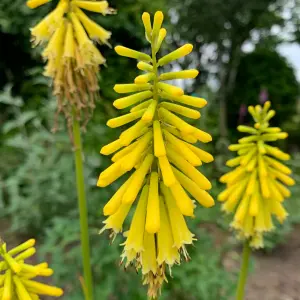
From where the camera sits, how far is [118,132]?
5.74m

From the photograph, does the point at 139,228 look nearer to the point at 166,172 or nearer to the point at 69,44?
the point at 166,172

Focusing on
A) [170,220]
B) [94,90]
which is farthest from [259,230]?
[94,90]

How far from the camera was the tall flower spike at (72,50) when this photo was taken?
256cm

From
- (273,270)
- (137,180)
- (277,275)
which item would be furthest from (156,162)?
(273,270)

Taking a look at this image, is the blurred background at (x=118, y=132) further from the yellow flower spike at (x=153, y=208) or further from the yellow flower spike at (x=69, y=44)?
the yellow flower spike at (x=153, y=208)

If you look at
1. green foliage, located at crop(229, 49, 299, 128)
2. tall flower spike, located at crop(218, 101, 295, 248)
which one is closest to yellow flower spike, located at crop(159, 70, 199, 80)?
tall flower spike, located at crop(218, 101, 295, 248)

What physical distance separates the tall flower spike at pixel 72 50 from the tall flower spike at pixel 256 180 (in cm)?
93

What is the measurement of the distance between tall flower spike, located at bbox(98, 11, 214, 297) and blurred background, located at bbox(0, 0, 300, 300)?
1.84m

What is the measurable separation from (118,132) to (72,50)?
318cm

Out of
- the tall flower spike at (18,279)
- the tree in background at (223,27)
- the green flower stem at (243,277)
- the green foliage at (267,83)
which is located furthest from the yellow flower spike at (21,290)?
the green foliage at (267,83)

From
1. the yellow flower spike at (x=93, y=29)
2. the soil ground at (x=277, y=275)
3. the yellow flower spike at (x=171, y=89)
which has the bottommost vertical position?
the soil ground at (x=277, y=275)

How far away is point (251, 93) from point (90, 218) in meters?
8.15

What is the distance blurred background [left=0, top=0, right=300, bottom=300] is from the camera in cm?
417

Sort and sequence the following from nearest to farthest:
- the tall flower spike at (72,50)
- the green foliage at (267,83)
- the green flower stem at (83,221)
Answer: the green flower stem at (83,221) < the tall flower spike at (72,50) < the green foliage at (267,83)
